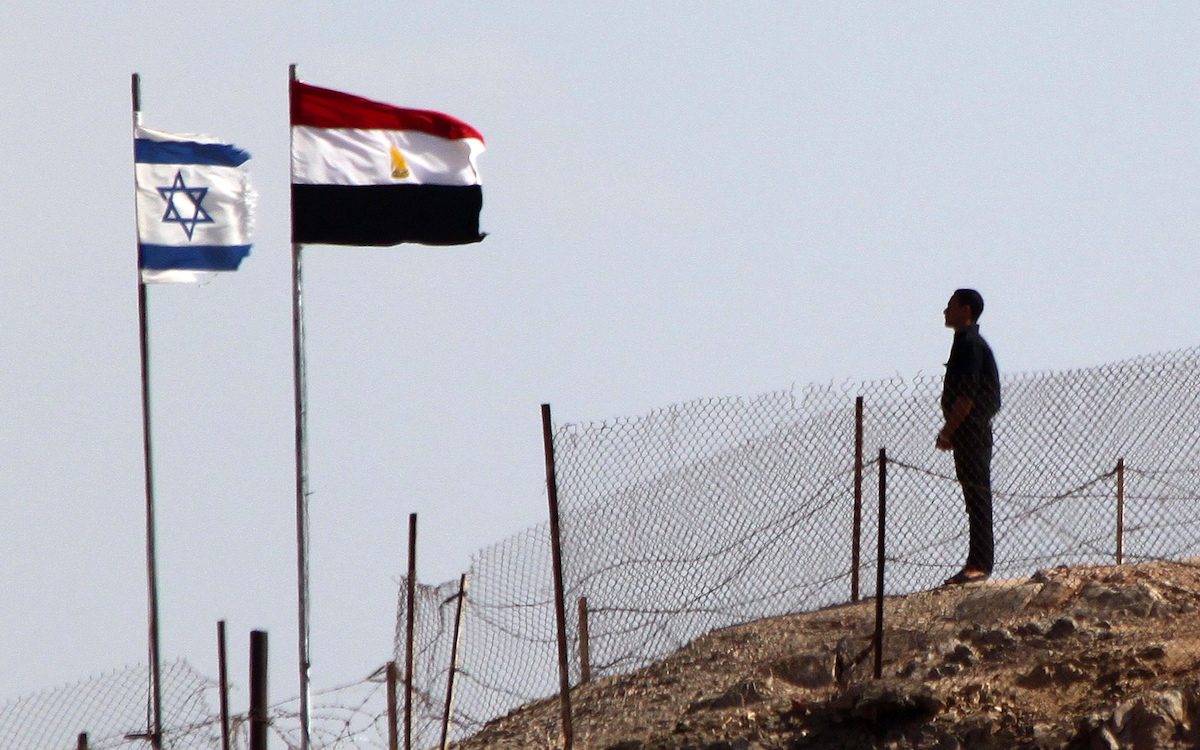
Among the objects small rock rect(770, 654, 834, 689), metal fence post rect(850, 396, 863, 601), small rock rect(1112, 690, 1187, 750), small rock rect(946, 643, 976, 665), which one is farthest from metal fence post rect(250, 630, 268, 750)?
small rock rect(1112, 690, 1187, 750)

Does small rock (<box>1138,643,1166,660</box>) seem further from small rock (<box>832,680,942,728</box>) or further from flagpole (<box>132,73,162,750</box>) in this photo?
flagpole (<box>132,73,162,750</box>)

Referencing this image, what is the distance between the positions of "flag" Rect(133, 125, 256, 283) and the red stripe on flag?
5.67 feet

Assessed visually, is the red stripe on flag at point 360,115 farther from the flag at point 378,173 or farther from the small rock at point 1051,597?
the small rock at point 1051,597

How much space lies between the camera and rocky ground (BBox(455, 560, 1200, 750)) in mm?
10273

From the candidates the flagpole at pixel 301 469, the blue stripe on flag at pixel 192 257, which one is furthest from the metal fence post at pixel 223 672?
the blue stripe on flag at pixel 192 257

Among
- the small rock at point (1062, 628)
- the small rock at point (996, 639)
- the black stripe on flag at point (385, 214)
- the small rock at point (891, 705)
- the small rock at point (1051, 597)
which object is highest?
the black stripe on flag at point (385, 214)

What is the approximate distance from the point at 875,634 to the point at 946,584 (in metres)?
1.43

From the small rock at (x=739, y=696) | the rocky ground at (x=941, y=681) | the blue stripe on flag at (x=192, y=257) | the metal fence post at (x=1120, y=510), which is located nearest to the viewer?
the rocky ground at (x=941, y=681)

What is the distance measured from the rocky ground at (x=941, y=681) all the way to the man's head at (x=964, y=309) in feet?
4.39

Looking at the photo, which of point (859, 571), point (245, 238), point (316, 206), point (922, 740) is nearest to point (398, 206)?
point (316, 206)

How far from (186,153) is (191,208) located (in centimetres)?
35

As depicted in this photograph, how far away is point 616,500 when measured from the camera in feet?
38.7

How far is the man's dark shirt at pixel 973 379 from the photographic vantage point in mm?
11914

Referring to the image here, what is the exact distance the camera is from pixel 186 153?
14.7 metres
